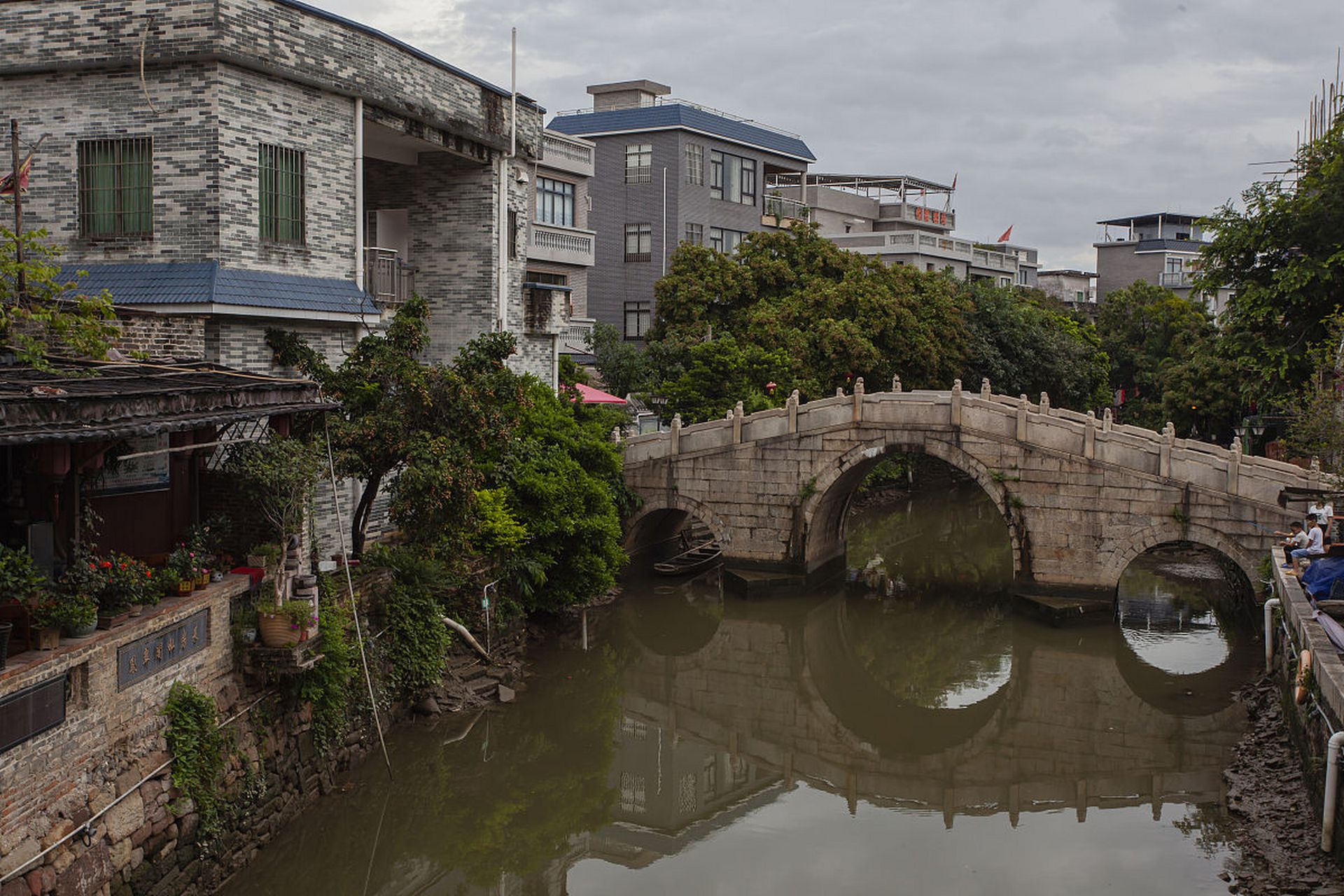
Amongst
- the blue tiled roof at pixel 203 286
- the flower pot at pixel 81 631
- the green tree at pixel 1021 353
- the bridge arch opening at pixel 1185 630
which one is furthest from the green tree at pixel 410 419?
the green tree at pixel 1021 353

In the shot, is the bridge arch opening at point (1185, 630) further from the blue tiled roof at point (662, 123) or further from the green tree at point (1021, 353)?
the blue tiled roof at point (662, 123)

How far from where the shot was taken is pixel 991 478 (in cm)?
2316

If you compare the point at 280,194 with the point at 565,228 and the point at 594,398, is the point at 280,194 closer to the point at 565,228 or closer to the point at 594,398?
the point at 594,398

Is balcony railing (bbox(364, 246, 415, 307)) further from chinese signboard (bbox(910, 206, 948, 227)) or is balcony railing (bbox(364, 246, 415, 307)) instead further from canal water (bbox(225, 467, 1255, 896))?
chinese signboard (bbox(910, 206, 948, 227))

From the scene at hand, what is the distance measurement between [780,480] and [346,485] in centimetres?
1022

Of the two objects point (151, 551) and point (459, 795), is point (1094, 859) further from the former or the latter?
point (151, 551)

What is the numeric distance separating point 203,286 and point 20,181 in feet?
7.19

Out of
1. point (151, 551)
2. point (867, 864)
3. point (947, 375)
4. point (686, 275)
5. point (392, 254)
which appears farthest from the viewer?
point (947, 375)

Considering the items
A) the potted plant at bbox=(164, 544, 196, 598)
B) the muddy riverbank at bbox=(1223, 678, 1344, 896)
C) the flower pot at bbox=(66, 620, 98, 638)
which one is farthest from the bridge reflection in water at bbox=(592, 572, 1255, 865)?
the flower pot at bbox=(66, 620, 98, 638)

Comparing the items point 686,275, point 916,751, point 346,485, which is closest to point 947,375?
point 686,275

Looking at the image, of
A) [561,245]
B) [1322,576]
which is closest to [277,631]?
[1322,576]

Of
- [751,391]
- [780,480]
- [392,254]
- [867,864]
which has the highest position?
[392,254]

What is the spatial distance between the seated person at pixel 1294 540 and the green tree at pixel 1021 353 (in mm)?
16961

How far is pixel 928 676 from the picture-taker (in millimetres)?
20953
